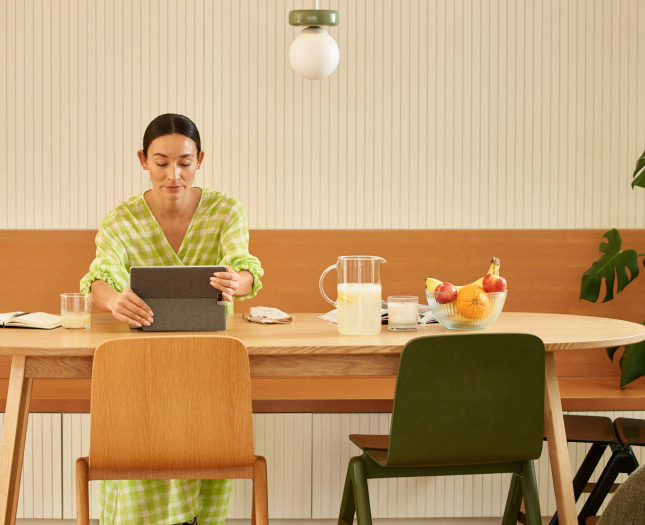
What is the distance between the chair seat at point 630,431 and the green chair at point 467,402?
26.0 inches

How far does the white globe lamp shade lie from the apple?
1144 millimetres

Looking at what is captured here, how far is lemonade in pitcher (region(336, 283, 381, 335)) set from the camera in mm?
2002

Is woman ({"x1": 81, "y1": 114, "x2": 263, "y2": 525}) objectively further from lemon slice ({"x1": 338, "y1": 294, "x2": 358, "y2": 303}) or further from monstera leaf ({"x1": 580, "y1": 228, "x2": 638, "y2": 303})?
monstera leaf ({"x1": 580, "y1": 228, "x2": 638, "y2": 303})

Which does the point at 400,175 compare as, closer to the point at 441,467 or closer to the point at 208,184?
the point at 208,184

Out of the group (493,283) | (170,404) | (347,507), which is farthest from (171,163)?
(347,507)

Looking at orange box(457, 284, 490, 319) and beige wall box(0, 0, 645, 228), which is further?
beige wall box(0, 0, 645, 228)

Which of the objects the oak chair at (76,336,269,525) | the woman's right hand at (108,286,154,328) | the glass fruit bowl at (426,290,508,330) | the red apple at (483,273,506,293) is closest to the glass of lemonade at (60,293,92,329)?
the woman's right hand at (108,286,154,328)

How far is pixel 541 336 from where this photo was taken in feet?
6.54

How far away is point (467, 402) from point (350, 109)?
6.57ft

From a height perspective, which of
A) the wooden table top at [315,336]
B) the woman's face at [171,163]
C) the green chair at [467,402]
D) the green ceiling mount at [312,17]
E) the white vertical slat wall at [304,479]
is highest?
the green ceiling mount at [312,17]

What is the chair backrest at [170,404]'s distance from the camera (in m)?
1.70

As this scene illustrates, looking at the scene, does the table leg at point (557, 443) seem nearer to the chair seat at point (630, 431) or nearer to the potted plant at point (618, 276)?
the chair seat at point (630, 431)

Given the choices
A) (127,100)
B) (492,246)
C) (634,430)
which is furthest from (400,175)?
(634,430)

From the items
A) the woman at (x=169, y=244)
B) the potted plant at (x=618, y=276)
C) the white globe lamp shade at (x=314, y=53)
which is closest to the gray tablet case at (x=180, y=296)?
the woman at (x=169, y=244)
